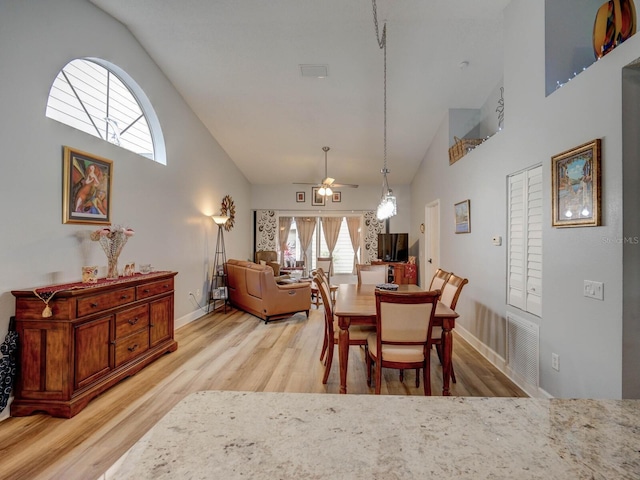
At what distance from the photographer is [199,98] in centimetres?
459

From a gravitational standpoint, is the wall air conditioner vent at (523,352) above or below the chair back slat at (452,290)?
below

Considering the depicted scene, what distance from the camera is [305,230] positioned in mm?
8203

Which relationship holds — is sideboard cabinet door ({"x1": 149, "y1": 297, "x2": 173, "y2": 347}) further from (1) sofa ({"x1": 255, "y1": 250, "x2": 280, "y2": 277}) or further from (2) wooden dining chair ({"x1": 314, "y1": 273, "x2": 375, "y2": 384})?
(1) sofa ({"x1": 255, "y1": 250, "x2": 280, "y2": 277})

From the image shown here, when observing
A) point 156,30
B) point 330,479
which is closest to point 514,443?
point 330,479

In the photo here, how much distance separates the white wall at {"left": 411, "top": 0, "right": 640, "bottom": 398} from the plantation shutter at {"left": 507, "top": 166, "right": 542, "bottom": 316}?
0.33ft

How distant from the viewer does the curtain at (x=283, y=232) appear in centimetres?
816

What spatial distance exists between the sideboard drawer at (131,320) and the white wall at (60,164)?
1.95 feet

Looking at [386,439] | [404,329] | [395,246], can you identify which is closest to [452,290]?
[404,329]

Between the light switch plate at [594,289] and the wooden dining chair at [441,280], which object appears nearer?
the light switch plate at [594,289]

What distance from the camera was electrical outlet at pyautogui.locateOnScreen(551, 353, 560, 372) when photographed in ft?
7.24

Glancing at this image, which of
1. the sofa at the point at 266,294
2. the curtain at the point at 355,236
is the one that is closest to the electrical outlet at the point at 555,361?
the sofa at the point at 266,294

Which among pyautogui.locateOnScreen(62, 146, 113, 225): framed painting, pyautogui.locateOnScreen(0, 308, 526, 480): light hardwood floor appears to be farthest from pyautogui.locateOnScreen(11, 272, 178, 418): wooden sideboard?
pyautogui.locateOnScreen(62, 146, 113, 225): framed painting

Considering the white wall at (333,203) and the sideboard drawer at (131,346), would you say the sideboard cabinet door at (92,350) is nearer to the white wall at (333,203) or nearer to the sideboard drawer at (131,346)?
the sideboard drawer at (131,346)

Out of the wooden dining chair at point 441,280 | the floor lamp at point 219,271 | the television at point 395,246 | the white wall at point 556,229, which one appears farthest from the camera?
the television at point 395,246
